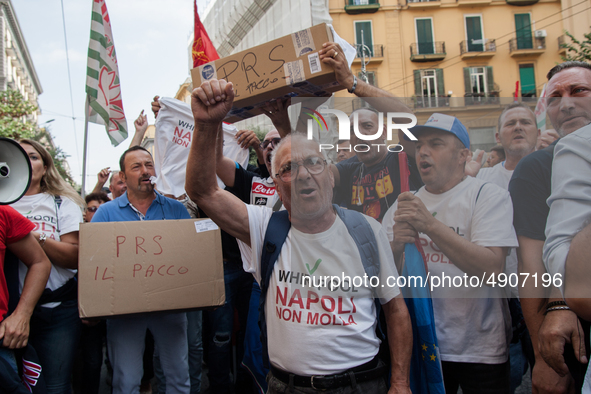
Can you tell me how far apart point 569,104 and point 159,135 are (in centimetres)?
303

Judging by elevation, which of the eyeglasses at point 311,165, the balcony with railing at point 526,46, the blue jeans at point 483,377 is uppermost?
the balcony with railing at point 526,46

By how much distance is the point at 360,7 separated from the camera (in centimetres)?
2161

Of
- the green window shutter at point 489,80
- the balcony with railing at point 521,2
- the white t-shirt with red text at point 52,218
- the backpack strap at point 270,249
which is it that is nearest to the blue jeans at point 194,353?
the white t-shirt with red text at point 52,218

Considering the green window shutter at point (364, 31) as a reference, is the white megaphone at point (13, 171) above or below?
below

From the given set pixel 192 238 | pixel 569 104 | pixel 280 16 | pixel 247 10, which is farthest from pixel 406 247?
pixel 247 10

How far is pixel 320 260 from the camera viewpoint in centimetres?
166

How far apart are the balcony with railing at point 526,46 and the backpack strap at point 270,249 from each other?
79.3 ft

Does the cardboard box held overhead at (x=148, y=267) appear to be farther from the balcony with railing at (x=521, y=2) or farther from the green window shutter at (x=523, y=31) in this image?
the balcony with railing at (x=521, y=2)

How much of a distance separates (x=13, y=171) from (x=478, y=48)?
953 inches

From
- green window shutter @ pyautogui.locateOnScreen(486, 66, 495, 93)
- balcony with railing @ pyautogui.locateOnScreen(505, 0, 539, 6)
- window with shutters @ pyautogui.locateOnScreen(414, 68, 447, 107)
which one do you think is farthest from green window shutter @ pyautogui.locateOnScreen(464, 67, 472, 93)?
balcony with railing @ pyautogui.locateOnScreen(505, 0, 539, 6)

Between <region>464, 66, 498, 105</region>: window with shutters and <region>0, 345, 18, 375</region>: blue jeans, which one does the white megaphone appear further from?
<region>464, 66, 498, 105</region>: window with shutters

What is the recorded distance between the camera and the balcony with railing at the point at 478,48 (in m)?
21.6

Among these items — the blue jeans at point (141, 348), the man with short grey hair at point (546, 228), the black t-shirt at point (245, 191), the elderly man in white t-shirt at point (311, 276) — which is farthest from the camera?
the black t-shirt at point (245, 191)

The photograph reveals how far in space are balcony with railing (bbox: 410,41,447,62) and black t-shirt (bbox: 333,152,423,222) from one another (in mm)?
21732
